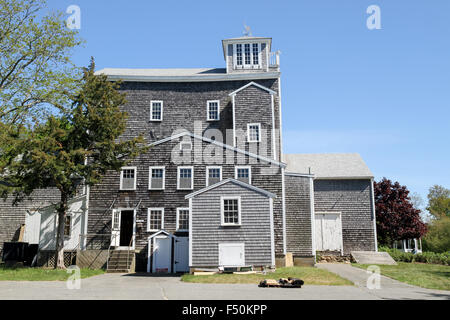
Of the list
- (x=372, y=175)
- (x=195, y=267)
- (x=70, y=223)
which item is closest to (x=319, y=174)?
(x=372, y=175)

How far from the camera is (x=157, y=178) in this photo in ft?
81.0

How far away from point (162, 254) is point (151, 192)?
379cm

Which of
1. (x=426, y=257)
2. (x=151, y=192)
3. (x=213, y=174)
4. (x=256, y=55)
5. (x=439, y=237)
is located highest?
(x=256, y=55)

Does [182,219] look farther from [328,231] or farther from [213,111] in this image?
[328,231]

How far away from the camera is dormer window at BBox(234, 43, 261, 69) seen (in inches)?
1207

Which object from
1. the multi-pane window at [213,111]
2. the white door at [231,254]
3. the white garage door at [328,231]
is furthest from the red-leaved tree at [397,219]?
the white door at [231,254]

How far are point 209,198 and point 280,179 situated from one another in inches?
205

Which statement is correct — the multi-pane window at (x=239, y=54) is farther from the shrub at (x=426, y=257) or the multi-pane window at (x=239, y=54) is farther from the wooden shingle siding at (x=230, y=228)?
the shrub at (x=426, y=257)

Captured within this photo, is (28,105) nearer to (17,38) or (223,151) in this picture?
(17,38)

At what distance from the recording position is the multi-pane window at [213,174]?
24.4 metres

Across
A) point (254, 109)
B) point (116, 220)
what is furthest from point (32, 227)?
point (254, 109)

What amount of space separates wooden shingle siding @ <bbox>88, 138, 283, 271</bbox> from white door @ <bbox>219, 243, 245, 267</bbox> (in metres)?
4.29

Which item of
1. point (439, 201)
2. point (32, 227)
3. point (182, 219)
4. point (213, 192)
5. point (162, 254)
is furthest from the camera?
point (439, 201)

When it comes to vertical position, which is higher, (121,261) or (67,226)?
(67,226)
